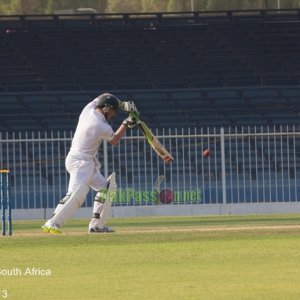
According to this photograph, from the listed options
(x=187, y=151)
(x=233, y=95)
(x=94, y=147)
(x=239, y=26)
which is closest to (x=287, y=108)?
(x=233, y=95)

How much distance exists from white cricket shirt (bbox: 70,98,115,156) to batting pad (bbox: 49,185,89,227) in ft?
1.83

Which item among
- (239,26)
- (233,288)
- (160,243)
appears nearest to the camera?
(233,288)

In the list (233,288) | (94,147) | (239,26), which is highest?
(239,26)

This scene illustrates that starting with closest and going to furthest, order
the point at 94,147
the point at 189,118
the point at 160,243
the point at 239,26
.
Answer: the point at 160,243
the point at 94,147
the point at 189,118
the point at 239,26

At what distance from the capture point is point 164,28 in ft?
133

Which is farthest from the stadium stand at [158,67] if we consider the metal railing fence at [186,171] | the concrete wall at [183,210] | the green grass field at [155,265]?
the green grass field at [155,265]

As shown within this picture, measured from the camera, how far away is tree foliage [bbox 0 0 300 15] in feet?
172

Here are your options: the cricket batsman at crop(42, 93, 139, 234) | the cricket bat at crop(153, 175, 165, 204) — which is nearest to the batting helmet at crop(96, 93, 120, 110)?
the cricket batsman at crop(42, 93, 139, 234)

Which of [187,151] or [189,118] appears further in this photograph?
[189,118]

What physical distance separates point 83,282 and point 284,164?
18527 millimetres

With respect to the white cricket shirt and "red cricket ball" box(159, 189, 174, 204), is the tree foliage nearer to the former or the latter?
"red cricket ball" box(159, 189, 174, 204)

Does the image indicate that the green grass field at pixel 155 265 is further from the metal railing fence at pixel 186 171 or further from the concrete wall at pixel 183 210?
the metal railing fence at pixel 186 171

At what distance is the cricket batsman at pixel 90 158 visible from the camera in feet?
56.9

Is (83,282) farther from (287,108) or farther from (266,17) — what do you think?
(266,17)
